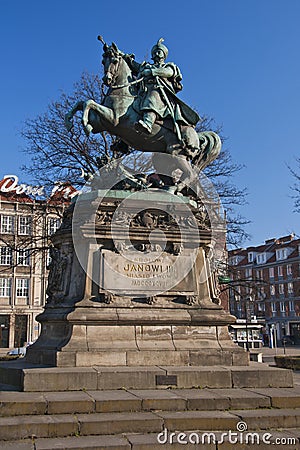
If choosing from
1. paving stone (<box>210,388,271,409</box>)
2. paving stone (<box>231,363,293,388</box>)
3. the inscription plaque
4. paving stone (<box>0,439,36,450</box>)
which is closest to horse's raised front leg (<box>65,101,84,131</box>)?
the inscription plaque

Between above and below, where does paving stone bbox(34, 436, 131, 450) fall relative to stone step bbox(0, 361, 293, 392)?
below

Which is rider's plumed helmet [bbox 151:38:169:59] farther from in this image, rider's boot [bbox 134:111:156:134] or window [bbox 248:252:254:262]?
window [bbox 248:252:254:262]

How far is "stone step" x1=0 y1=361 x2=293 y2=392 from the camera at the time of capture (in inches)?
278

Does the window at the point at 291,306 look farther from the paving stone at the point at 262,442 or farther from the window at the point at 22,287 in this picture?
the paving stone at the point at 262,442

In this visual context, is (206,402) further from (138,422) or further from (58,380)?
(58,380)

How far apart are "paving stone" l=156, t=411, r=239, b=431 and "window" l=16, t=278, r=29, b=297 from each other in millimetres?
46669

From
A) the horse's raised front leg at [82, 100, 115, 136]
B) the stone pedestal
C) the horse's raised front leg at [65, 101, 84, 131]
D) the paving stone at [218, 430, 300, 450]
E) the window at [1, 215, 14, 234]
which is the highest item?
the window at [1, 215, 14, 234]

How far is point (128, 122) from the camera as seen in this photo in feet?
34.0

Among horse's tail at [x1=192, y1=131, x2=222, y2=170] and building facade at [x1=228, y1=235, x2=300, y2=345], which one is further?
building facade at [x1=228, y1=235, x2=300, y2=345]

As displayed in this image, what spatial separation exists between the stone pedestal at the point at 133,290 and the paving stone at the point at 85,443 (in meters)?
2.25

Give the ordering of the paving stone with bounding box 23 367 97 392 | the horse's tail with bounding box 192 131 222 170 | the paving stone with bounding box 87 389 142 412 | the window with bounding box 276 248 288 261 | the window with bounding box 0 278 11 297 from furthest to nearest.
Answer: the window with bounding box 276 248 288 261, the window with bounding box 0 278 11 297, the horse's tail with bounding box 192 131 222 170, the paving stone with bounding box 23 367 97 392, the paving stone with bounding box 87 389 142 412

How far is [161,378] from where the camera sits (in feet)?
24.3

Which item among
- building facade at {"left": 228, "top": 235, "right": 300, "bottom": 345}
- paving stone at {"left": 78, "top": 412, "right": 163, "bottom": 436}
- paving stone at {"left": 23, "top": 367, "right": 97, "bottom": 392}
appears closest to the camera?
paving stone at {"left": 78, "top": 412, "right": 163, "bottom": 436}

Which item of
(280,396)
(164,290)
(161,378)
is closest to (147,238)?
(164,290)
